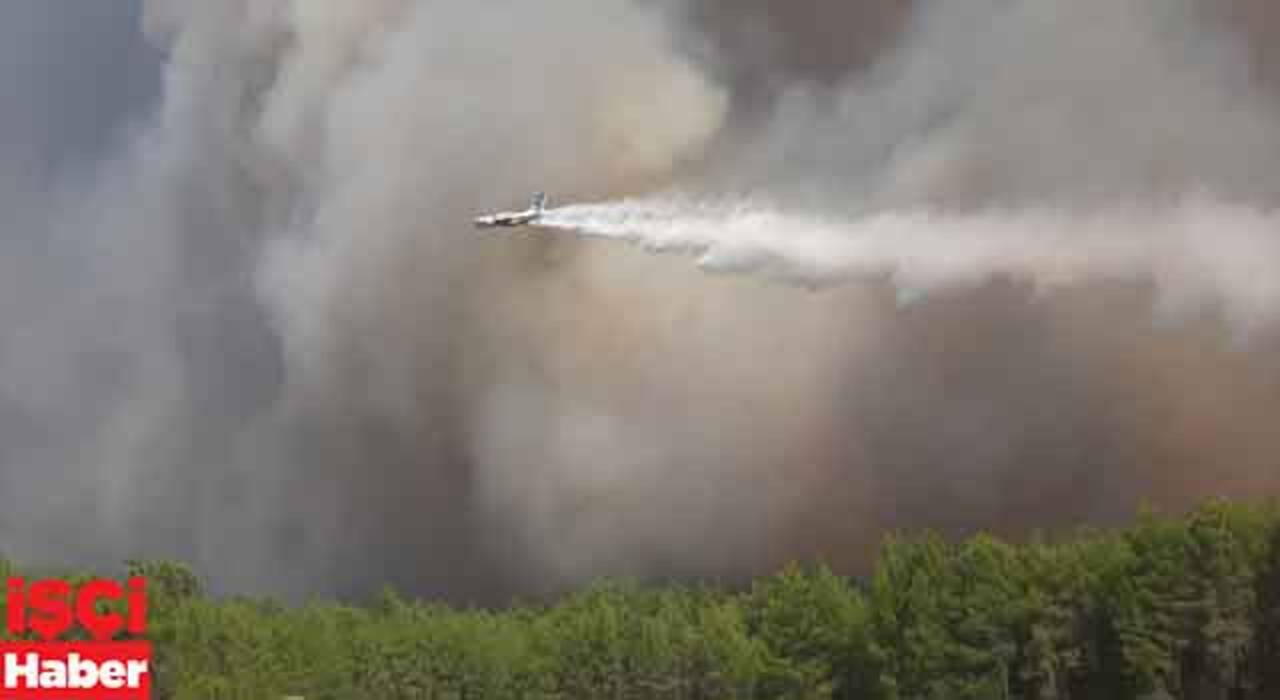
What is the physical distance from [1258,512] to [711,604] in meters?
37.0

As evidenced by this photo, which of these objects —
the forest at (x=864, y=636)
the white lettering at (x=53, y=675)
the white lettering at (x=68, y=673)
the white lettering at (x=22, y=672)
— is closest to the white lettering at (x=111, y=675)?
the white lettering at (x=68, y=673)

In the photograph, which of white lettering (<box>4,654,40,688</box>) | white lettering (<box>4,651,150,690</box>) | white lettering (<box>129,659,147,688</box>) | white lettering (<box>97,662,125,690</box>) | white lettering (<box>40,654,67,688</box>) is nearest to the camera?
white lettering (<box>40,654,67,688</box>)

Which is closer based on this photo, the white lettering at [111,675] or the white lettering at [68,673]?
the white lettering at [68,673]

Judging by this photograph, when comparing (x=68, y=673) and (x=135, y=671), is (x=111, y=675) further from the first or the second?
(x=68, y=673)

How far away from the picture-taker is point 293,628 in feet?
415

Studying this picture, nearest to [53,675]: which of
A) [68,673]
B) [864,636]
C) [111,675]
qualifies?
[68,673]

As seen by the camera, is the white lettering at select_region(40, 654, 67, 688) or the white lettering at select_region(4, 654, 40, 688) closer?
the white lettering at select_region(40, 654, 67, 688)

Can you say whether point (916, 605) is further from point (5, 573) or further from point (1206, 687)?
point (5, 573)

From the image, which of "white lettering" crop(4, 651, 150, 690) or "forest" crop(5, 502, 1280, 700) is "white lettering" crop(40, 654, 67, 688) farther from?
"forest" crop(5, 502, 1280, 700)

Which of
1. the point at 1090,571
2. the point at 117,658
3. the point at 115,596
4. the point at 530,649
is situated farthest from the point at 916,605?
the point at 115,596

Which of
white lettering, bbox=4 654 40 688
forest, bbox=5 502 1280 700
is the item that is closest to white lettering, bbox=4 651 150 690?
white lettering, bbox=4 654 40 688

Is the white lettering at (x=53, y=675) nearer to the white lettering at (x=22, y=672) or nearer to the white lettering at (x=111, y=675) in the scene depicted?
the white lettering at (x=22, y=672)

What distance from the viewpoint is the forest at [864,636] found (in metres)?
96.2

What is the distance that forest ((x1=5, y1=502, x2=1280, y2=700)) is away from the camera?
316 feet
